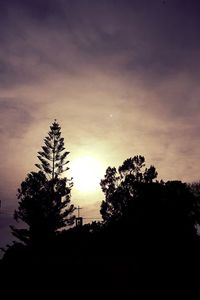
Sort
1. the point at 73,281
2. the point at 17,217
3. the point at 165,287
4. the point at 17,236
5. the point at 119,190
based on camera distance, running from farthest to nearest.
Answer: the point at 119,190
the point at 17,217
the point at 17,236
the point at 165,287
the point at 73,281

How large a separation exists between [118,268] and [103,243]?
3.79 ft

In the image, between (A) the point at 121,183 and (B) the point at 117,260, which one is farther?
(A) the point at 121,183

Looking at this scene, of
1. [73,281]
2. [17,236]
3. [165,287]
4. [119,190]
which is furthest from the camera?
[119,190]

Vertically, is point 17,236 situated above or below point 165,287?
above

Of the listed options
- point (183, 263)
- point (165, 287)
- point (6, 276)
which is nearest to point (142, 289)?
point (165, 287)

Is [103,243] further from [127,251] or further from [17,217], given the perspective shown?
[17,217]

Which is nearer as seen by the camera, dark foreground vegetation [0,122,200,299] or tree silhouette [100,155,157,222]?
dark foreground vegetation [0,122,200,299]

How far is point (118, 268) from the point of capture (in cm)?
1461

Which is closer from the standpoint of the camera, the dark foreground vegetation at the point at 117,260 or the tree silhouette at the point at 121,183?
the dark foreground vegetation at the point at 117,260

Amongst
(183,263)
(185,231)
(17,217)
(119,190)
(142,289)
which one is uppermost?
(119,190)

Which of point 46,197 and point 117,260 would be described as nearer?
point 117,260

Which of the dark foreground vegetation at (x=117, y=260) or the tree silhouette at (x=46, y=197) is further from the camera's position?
the tree silhouette at (x=46, y=197)

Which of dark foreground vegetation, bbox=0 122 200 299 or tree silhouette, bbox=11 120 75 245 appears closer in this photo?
dark foreground vegetation, bbox=0 122 200 299

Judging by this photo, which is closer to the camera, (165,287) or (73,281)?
(73,281)
